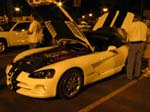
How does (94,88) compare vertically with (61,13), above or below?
below

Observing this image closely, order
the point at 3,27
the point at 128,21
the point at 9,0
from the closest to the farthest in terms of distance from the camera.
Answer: the point at 128,21, the point at 3,27, the point at 9,0

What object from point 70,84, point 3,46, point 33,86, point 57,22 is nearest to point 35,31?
point 57,22

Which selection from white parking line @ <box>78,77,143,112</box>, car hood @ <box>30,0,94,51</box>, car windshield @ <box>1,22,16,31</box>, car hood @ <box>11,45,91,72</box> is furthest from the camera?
car windshield @ <box>1,22,16,31</box>

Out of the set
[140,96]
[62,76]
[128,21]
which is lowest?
[140,96]

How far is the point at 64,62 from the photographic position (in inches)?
230

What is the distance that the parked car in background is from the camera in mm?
12883

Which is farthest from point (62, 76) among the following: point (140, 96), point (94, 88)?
point (140, 96)

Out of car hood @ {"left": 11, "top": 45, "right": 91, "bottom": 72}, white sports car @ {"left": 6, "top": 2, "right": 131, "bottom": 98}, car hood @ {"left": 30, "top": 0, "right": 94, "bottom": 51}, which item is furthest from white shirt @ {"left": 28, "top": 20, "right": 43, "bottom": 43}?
car hood @ {"left": 30, "top": 0, "right": 94, "bottom": 51}

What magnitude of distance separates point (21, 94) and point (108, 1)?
167 feet

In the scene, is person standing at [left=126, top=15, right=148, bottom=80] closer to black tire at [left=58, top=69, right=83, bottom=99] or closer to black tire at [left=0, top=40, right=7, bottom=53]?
black tire at [left=58, top=69, right=83, bottom=99]

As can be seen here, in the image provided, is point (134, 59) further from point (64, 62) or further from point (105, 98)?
point (64, 62)

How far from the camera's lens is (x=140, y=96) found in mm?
6145

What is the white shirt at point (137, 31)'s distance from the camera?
7.09 meters

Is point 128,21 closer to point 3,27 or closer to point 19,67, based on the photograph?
point 19,67
